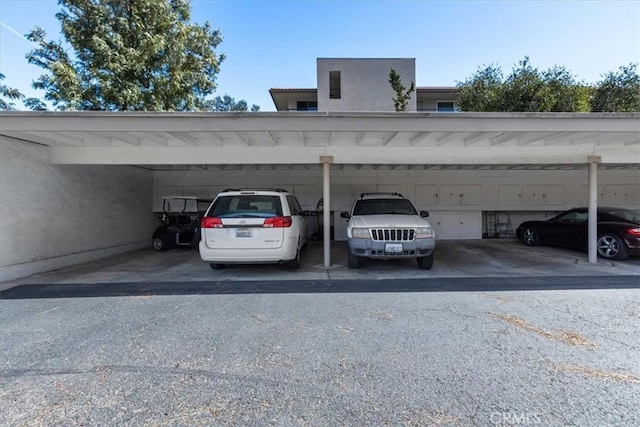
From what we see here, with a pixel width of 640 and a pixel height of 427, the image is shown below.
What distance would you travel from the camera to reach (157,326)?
12.9ft

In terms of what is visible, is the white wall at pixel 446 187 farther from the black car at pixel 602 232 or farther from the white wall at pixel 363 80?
the white wall at pixel 363 80

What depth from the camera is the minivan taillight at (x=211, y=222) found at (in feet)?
20.2

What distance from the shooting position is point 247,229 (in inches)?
242

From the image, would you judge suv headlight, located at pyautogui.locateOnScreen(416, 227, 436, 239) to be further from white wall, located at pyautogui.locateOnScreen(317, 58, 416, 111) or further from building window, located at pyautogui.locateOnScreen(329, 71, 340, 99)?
building window, located at pyautogui.locateOnScreen(329, 71, 340, 99)

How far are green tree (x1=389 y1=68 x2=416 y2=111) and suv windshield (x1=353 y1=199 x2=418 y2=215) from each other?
41.6 ft

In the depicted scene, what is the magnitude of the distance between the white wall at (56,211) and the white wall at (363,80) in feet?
43.0

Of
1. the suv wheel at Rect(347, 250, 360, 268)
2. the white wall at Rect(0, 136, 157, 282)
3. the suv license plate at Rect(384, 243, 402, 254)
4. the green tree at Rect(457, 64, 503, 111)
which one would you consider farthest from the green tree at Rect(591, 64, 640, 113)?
the white wall at Rect(0, 136, 157, 282)

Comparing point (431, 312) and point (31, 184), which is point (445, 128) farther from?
point (31, 184)

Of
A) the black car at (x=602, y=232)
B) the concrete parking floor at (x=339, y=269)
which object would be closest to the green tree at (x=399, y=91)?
the black car at (x=602, y=232)

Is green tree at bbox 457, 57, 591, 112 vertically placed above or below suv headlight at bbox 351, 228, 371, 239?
above

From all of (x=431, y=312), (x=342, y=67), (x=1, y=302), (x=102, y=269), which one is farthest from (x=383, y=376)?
(x=342, y=67)
